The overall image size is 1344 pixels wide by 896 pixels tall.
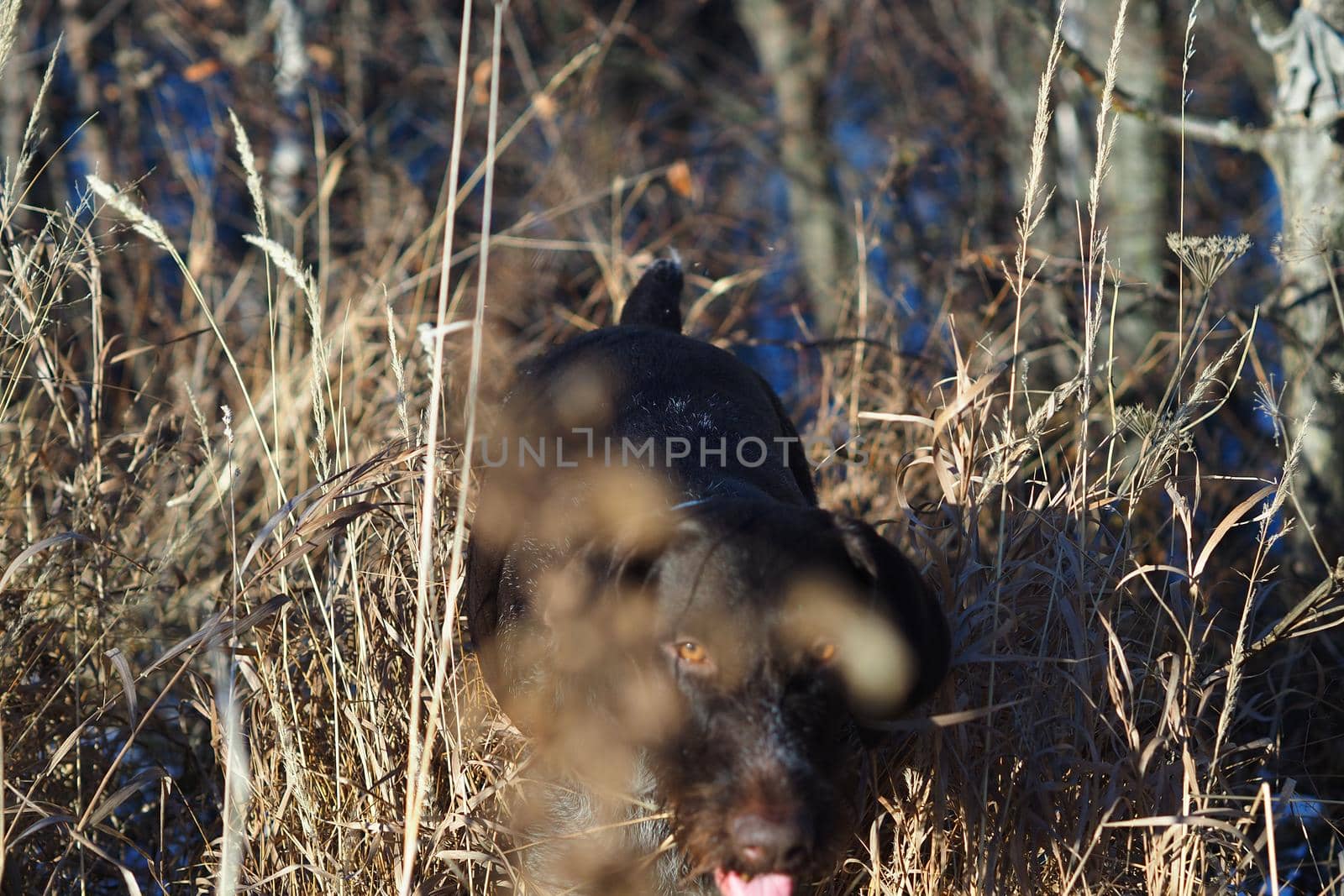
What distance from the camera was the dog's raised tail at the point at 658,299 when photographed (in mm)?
3717

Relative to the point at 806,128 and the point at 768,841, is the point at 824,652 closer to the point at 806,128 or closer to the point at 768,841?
the point at 768,841

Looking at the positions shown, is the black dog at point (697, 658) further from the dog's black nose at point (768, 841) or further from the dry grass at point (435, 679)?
the dry grass at point (435, 679)

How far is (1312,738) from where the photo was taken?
337 centimetres

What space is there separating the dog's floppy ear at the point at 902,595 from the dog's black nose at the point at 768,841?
14.4 inches

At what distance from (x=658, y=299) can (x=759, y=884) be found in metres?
2.10

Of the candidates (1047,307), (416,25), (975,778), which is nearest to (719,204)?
(416,25)

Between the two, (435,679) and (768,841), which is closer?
(768,841)

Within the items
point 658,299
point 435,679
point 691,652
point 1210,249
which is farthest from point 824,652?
point 658,299

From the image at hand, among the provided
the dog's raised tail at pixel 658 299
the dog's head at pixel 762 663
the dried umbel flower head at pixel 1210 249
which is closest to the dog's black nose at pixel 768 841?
the dog's head at pixel 762 663

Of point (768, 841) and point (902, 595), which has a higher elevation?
point (902, 595)

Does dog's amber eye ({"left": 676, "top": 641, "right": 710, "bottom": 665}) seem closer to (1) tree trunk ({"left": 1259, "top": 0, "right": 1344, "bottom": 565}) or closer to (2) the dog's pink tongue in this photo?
(2) the dog's pink tongue

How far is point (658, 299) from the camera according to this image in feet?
12.2

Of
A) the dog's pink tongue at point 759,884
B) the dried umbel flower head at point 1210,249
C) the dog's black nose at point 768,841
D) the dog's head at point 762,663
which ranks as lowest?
the dog's pink tongue at point 759,884

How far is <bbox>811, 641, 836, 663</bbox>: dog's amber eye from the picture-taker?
1989mm
